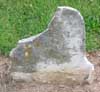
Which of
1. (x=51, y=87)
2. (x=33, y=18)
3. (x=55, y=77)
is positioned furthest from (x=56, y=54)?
(x=33, y=18)

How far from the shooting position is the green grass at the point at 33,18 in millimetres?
5871

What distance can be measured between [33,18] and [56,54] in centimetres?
162

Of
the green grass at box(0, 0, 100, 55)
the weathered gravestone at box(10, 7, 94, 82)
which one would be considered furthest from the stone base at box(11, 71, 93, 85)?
the green grass at box(0, 0, 100, 55)

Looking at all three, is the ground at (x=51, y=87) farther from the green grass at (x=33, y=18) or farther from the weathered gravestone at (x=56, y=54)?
the green grass at (x=33, y=18)

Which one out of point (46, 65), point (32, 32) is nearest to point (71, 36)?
point (46, 65)

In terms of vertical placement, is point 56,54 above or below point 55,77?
above

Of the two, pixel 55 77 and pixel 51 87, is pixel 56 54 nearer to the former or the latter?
pixel 55 77

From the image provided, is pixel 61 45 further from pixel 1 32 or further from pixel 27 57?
pixel 1 32

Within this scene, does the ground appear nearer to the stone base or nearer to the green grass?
the stone base

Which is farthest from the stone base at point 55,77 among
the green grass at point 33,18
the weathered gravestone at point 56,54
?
the green grass at point 33,18

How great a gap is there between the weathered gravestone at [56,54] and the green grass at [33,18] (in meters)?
0.76

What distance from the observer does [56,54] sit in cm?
478

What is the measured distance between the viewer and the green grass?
587cm

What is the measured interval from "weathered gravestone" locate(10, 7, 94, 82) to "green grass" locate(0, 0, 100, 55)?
763mm
